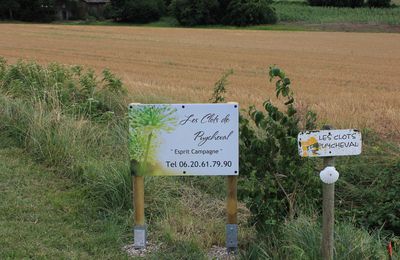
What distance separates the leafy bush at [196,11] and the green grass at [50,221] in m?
81.6

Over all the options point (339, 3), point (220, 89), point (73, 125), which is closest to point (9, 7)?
point (339, 3)

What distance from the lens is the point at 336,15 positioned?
274 ft

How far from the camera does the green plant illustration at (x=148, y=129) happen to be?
14.1ft

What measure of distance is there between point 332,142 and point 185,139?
4.02ft

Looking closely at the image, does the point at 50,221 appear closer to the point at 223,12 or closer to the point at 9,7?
the point at 223,12

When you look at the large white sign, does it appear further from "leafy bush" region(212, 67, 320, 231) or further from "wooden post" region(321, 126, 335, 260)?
"wooden post" region(321, 126, 335, 260)

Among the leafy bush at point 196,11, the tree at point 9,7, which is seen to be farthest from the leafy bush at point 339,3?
the tree at point 9,7

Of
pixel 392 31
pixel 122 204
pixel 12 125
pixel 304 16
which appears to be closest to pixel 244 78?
pixel 12 125

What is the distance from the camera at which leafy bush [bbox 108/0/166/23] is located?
93.9 metres

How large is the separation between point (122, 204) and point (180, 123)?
1286 mm

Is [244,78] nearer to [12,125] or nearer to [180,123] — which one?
[12,125]

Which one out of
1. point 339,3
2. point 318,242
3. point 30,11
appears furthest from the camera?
point 30,11

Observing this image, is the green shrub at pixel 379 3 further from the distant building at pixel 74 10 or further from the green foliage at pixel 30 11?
the green foliage at pixel 30 11

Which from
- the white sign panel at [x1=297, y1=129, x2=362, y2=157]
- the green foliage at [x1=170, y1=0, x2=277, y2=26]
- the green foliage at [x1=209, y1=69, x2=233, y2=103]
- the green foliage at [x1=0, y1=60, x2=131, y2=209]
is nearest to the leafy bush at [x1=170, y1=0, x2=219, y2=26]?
the green foliage at [x1=170, y1=0, x2=277, y2=26]
